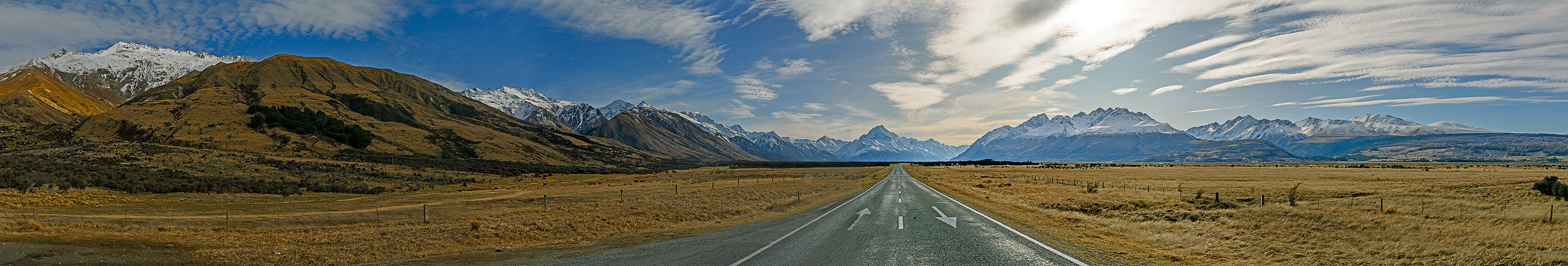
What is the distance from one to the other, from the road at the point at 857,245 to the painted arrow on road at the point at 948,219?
0.11 ft

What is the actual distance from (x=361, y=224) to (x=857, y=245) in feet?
87.3

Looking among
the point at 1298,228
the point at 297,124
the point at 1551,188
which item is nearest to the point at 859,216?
the point at 1298,228

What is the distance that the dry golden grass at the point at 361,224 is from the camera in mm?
15312

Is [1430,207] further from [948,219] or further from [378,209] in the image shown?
[378,209]

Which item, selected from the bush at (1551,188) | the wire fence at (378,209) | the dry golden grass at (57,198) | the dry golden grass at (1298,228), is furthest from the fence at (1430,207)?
the dry golden grass at (57,198)

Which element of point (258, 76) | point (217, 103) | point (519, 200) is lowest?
point (519, 200)

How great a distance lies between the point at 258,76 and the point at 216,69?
11.8m

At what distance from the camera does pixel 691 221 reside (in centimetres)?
2250

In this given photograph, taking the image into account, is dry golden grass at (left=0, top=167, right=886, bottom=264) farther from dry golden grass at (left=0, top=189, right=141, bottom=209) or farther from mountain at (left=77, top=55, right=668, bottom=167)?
mountain at (left=77, top=55, right=668, bottom=167)

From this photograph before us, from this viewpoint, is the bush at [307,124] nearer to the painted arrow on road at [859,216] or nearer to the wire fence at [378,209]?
the wire fence at [378,209]

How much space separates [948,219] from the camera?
20.5 metres

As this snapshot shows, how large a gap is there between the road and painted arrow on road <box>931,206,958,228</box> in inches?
1.4

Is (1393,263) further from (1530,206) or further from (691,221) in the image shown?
(1530,206)

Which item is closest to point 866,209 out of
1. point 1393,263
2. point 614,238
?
point 614,238
